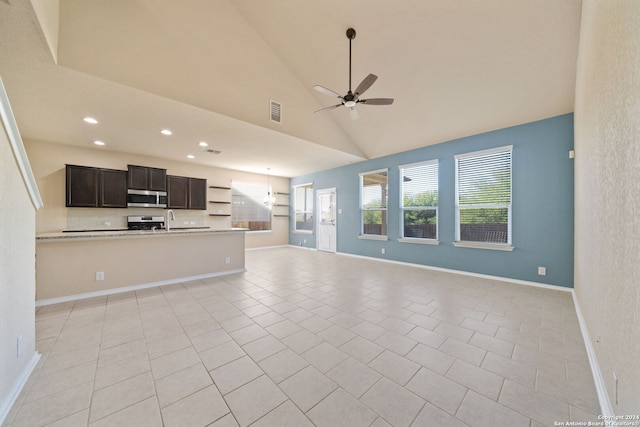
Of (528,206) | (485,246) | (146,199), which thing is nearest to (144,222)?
(146,199)

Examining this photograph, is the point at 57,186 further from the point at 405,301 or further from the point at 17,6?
the point at 405,301

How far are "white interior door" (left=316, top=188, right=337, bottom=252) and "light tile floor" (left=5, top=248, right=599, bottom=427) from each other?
4089mm

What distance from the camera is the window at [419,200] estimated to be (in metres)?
5.18

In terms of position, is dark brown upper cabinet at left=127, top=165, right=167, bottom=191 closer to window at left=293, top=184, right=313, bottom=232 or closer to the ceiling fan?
window at left=293, top=184, right=313, bottom=232

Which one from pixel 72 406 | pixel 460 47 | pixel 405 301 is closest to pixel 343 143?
pixel 460 47

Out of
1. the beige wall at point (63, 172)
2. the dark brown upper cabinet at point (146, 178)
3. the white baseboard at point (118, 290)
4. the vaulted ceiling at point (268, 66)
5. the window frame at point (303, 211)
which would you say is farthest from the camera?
the window frame at point (303, 211)

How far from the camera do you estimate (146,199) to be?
5641 millimetres

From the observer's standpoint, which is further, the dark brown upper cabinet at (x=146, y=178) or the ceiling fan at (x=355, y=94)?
the dark brown upper cabinet at (x=146, y=178)

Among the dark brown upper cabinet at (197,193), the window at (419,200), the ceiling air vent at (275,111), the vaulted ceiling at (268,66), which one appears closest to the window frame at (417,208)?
the window at (419,200)

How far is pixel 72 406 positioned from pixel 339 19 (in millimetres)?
5049

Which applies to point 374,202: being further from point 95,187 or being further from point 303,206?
point 95,187

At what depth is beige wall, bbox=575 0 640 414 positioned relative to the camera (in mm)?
1006

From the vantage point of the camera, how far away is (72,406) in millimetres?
1468

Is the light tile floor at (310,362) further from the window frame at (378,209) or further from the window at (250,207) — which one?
the window at (250,207)
